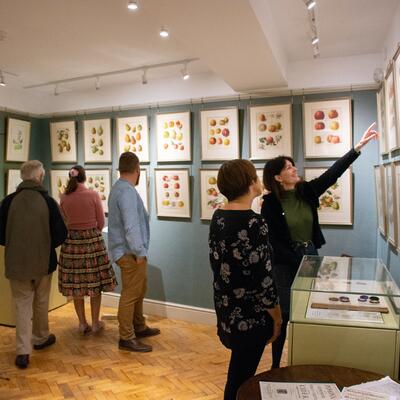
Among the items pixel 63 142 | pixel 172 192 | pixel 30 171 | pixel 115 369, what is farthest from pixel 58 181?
pixel 115 369

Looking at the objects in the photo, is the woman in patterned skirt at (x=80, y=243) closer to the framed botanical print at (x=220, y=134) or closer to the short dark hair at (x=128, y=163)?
the short dark hair at (x=128, y=163)

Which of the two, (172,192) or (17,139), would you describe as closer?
(172,192)

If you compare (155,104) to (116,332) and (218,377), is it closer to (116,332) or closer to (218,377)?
(116,332)

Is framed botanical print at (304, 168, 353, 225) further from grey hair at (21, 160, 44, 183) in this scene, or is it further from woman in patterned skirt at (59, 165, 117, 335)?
grey hair at (21, 160, 44, 183)

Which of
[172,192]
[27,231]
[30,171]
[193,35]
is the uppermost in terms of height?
[193,35]

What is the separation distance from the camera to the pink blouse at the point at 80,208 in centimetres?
371

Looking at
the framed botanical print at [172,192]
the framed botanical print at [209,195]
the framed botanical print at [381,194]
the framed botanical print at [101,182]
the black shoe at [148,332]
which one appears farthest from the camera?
the framed botanical print at [101,182]

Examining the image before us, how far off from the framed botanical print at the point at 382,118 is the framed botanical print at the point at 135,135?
2.27 metres

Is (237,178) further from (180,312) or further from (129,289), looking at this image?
(180,312)

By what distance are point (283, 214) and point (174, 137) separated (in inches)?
79.3

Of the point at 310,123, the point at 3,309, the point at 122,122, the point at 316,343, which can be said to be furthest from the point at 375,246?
the point at 3,309

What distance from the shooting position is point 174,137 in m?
4.29

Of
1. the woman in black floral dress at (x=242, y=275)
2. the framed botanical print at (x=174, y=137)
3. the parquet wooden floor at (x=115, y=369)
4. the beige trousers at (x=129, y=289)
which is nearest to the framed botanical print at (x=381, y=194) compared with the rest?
the parquet wooden floor at (x=115, y=369)

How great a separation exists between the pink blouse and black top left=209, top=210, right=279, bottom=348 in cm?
219
